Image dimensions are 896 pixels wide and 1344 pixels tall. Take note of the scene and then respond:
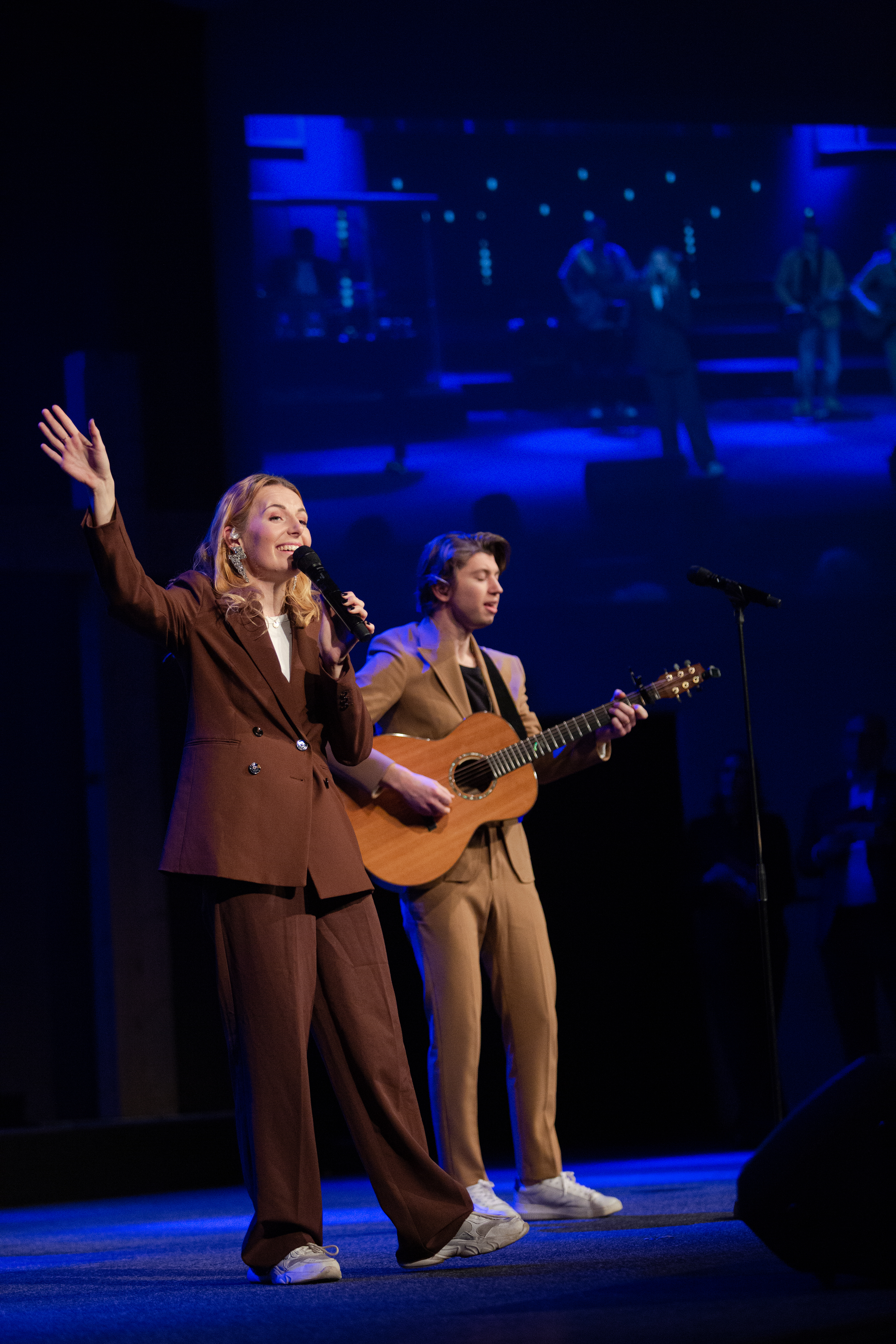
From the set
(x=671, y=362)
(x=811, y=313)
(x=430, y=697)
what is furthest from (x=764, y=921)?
(x=811, y=313)

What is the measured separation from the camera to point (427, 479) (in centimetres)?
674

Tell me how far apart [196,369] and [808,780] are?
11.4 ft

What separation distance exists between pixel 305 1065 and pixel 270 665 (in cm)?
82

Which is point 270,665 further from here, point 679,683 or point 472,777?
point 679,683

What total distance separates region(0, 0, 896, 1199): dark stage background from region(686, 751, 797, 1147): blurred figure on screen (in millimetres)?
107

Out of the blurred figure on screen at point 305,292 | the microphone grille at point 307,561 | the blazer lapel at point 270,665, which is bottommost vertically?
the blazer lapel at point 270,665

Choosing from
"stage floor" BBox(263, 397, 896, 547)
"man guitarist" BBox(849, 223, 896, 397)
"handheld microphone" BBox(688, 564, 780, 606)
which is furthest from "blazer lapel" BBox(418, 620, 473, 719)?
"man guitarist" BBox(849, 223, 896, 397)

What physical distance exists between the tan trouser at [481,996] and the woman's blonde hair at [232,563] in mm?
1027

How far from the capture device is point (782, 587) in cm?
668

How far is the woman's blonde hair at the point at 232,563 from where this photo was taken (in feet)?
10.6

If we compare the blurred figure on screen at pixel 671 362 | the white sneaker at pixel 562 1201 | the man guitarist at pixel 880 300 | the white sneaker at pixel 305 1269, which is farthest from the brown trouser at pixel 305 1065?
the man guitarist at pixel 880 300

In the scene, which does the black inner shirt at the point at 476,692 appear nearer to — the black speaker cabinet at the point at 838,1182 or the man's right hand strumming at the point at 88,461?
the man's right hand strumming at the point at 88,461

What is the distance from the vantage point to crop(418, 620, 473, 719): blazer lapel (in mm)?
4230

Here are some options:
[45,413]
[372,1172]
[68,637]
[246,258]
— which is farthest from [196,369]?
[372,1172]
